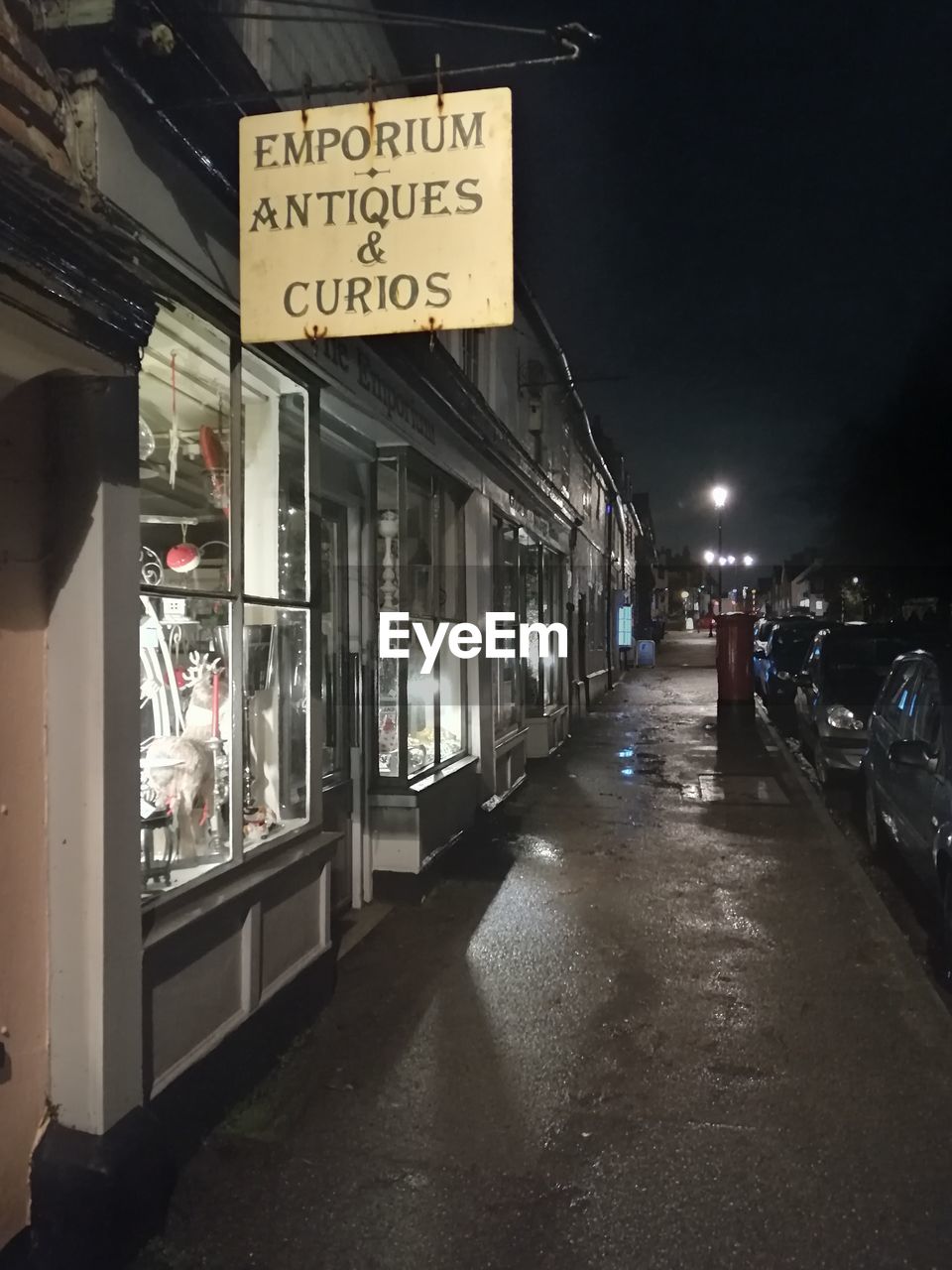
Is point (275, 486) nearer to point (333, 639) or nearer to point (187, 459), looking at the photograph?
point (187, 459)

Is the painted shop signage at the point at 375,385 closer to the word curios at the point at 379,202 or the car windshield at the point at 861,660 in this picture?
the word curios at the point at 379,202

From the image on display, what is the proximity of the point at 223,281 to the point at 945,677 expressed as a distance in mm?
5201

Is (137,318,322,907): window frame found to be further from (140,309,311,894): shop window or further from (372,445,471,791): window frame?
(372,445,471,791): window frame

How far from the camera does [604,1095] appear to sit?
14.1ft

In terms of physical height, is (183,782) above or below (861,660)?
below

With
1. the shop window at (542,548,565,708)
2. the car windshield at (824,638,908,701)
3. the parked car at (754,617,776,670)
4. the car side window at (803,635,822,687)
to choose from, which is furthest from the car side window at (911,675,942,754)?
the parked car at (754,617,776,670)

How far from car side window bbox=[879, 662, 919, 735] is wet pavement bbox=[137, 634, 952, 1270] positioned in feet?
4.28

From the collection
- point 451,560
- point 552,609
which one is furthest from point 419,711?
point 552,609

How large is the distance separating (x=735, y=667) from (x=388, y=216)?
15.7 metres

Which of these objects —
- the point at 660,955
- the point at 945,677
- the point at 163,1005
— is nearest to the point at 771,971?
the point at 660,955

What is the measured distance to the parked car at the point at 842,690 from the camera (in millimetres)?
10773

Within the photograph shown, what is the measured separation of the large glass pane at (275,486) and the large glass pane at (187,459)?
360 mm

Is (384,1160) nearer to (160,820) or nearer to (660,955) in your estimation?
(160,820)

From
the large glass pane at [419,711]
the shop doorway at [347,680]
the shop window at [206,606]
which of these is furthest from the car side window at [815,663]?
the shop window at [206,606]
